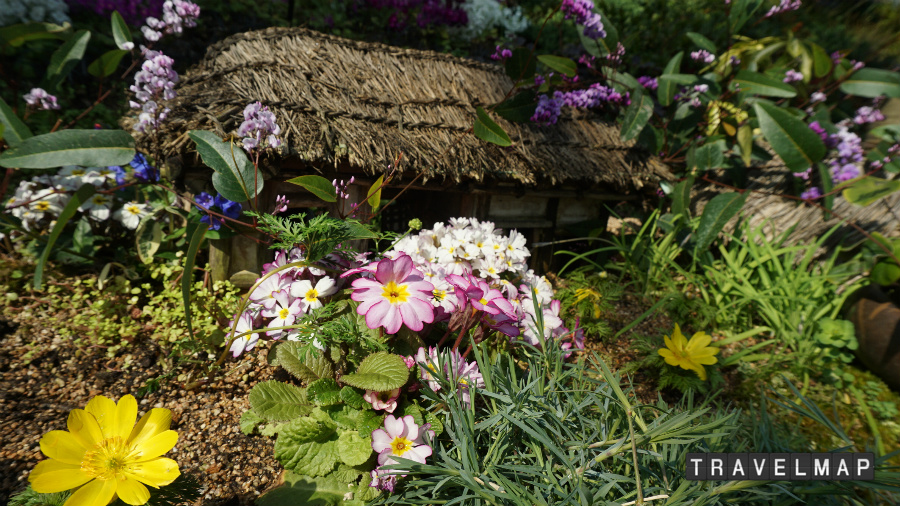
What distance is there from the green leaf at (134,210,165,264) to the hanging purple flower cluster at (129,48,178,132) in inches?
20.8

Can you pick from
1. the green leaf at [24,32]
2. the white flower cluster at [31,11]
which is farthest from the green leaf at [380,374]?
the white flower cluster at [31,11]

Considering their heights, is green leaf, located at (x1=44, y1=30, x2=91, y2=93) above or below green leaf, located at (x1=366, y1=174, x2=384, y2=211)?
above

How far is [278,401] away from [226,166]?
0.78m

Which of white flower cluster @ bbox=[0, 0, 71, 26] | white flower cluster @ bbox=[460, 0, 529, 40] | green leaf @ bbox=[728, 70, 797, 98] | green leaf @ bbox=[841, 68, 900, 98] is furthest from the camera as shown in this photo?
white flower cluster @ bbox=[460, 0, 529, 40]

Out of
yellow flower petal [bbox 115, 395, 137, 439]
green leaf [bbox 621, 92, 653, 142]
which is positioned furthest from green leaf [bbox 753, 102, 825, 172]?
yellow flower petal [bbox 115, 395, 137, 439]

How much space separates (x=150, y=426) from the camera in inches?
38.1

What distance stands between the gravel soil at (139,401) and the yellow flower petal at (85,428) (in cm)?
45

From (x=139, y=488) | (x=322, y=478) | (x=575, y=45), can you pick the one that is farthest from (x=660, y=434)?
(x=575, y=45)

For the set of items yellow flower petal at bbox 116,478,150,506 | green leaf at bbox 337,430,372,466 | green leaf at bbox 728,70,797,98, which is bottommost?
green leaf at bbox 337,430,372,466

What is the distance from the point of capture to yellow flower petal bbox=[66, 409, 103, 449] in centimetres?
91

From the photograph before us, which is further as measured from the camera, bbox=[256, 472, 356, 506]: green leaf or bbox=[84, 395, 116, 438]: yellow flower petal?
bbox=[256, 472, 356, 506]: green leaf

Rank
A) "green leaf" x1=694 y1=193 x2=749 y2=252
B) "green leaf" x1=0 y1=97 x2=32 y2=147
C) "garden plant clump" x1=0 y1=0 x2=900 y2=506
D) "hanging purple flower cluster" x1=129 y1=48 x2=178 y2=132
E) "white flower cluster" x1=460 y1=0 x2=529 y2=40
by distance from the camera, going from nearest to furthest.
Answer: "garden plant clump" x1=0 y1=0 x2=900 y2=506 → "green leaf" x1=0 y1=97 x2=32 y2=147 → "hanging purple flower cluster" x1=129 y1=48 x2=178 y2=132 → "green leaf" x1=694 y1=193 x2=749 y2=252 → "white flower cluster" x1=460 y1=0 x2=529 y2=40

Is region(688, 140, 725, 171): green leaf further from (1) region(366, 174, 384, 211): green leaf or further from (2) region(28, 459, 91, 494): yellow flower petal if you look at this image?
(2) region(28, 459, 91, 494): yellow flower petal

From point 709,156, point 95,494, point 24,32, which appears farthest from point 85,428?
point 709,156
